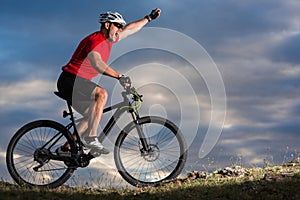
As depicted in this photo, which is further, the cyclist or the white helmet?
the white helmet

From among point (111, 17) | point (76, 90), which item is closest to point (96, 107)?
point (76, 90)

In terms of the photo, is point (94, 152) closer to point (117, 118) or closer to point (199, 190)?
point (117, 118)

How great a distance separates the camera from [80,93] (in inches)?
363

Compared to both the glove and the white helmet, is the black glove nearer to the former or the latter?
the white helmet

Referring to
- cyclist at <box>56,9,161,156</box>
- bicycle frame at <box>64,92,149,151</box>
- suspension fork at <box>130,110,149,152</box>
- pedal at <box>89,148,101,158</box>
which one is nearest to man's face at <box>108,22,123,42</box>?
cyclist at <box>56,9,161,156</box>

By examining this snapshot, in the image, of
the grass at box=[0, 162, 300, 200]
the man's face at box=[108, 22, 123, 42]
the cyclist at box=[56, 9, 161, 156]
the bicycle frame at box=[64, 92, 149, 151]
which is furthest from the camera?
the bicycle frame at box=[64, 92, 149, 151]

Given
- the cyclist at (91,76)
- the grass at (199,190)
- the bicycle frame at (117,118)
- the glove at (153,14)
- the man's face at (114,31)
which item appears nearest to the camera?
the grass at (199,190)

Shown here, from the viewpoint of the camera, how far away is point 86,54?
360 inches

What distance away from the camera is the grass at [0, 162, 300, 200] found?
27.0ft

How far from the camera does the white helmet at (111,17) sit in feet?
30.7

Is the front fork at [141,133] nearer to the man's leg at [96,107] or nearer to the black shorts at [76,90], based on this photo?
the man's leg at [96,107]

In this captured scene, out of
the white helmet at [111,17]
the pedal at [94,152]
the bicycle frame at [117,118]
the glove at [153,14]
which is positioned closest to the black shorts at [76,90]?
the bicycle frame at [117,118]

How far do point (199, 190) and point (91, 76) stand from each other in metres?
2.80

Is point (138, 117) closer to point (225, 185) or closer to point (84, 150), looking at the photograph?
point (84, 150)
